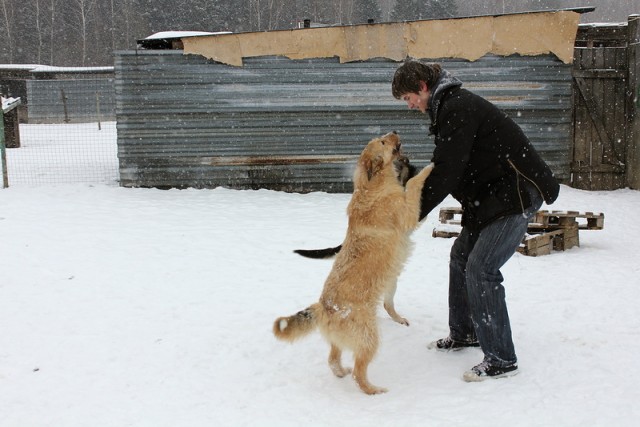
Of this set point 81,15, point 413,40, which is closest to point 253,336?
point 413,40

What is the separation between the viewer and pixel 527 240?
6.43m

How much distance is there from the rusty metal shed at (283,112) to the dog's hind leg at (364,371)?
7.35 m

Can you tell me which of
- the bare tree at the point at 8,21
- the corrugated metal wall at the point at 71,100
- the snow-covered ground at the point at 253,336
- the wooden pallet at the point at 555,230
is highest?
the bare tree at the point at 8,21

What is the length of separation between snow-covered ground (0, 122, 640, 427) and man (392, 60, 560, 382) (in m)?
0.38

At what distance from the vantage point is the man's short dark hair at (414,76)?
3418mm

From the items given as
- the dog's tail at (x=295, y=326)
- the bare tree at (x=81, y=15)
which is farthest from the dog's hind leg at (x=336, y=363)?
the bare tree at (x=81, y=15)


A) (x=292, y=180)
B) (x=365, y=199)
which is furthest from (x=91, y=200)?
(x=365, y=199)

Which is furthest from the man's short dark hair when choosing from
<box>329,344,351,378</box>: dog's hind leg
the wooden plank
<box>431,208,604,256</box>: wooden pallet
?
the wooden plank

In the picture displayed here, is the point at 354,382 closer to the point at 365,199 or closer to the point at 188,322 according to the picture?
the point at 365,199

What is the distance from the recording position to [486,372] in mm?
3523

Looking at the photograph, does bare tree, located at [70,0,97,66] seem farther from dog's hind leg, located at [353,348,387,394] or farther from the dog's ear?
dog's hind leg, located at [353,348,387,394]

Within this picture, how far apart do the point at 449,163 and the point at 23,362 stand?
3395 millimetres

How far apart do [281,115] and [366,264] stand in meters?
7.36

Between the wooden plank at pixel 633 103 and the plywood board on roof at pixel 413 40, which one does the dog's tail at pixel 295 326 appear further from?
the wooden plank at pixel 633 103
